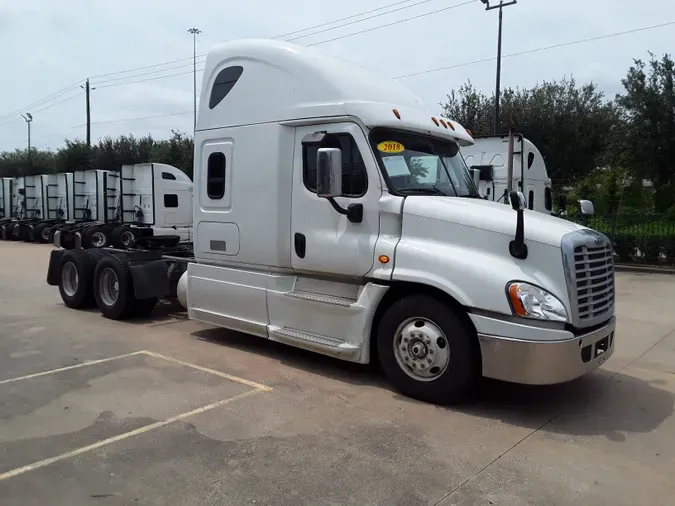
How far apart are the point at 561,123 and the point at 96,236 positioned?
2500cm

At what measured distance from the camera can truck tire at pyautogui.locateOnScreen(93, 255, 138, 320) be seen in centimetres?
866

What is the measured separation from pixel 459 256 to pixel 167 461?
288cm

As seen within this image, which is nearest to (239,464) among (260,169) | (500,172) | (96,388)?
(96,388)

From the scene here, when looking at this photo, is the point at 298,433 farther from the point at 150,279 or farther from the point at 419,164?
the point at 150,279

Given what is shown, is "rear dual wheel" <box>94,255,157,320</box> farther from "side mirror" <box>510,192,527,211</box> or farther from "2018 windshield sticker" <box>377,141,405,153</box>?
"side mirror" <box>510,192,527,211</box>

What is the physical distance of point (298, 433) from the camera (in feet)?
15.3

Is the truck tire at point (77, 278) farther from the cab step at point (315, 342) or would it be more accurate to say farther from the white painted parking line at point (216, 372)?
the cab step at point (315, 342)

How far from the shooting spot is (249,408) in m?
5.21

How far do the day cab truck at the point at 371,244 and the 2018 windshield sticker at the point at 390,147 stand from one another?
0.01 metres

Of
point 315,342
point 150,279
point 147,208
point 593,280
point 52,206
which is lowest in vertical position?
point 315,342

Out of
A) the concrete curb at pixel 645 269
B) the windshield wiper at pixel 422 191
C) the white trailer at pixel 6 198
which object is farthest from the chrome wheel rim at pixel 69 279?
the white trailer at pixel 6 198

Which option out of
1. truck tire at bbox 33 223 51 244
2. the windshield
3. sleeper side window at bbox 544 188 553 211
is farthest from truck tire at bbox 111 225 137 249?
the windshield

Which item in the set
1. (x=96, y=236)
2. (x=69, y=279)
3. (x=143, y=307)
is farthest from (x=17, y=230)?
(x=143, y=307)

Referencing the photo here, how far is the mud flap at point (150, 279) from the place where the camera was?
858 cm
